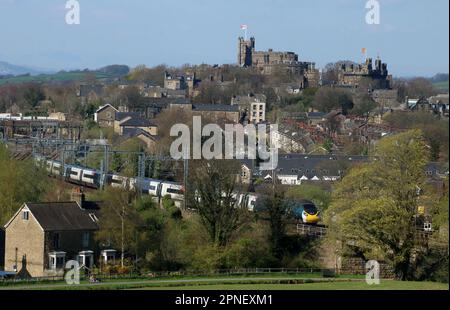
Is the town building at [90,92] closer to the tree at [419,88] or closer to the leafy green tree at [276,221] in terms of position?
the tree at [419,88]

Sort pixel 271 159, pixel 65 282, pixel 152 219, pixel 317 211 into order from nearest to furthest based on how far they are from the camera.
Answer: pixel 65 282
pixel 152 219
pixel 317 211
pixel 271 159

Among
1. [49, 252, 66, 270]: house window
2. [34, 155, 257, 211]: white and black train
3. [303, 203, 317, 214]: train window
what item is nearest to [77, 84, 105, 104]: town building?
[34, 155, 257, 211]: white and black train

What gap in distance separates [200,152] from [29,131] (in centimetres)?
2400

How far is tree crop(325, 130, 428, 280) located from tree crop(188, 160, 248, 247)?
2.15 meters

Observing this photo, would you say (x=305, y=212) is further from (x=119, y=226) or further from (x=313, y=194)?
(x=119, y=226)

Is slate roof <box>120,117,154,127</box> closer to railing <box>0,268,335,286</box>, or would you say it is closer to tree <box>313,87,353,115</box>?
tree <box>313,87,353,115</box>

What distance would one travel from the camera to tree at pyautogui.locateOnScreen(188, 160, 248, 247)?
22.1 m

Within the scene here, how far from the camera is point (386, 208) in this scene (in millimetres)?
19875

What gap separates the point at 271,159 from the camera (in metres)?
44.2

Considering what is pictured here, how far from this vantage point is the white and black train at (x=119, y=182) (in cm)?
2961

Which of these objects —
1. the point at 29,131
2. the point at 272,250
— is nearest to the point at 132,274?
the point at 272,250

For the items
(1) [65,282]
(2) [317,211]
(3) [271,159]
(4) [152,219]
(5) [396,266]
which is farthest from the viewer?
(3) [271,159]

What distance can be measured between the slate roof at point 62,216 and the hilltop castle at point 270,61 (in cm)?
7764

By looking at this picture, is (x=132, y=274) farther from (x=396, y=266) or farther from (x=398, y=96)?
(x=398, y=96)
